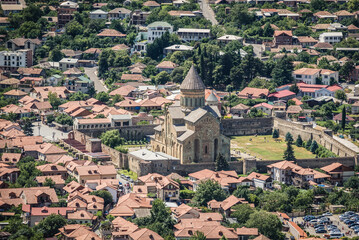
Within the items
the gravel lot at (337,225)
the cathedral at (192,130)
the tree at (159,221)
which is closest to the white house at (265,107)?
the cathedral at (192,130)

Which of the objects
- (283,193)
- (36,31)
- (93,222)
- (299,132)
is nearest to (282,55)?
(299,132)

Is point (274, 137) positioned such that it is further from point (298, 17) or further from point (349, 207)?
point (298, 17)

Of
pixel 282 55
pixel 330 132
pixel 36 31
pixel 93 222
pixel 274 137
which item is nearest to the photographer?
pixel 93 222

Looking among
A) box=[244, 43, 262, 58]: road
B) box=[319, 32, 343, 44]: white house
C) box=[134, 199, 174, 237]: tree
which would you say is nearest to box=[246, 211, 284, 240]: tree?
box=[134, 199, 174, 237]: tree

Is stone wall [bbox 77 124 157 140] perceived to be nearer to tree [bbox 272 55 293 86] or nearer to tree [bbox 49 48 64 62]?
tree [bbox 272 55 293 86]

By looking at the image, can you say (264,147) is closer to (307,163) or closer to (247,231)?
(307,163)
